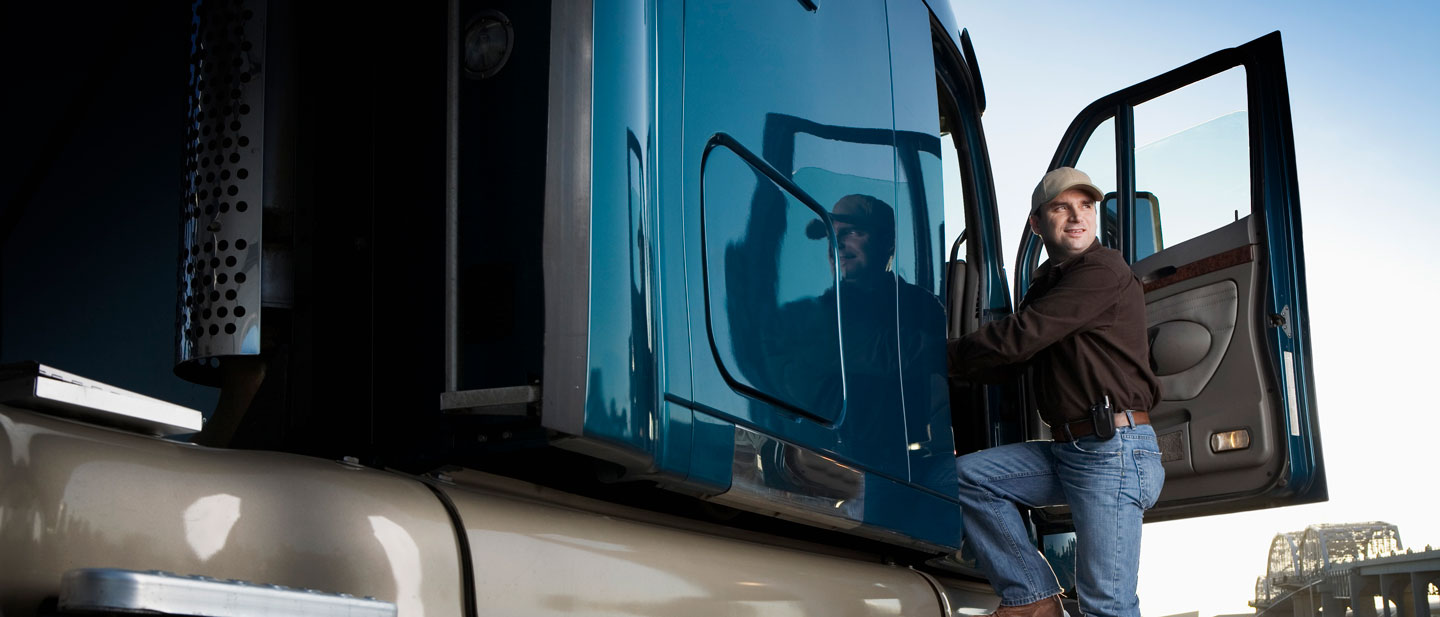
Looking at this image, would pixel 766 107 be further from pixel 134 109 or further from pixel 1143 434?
pixel 1143 434

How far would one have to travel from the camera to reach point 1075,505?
2.95 metres

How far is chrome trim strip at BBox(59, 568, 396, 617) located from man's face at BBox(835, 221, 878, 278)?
1353mm

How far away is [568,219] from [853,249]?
830 mm

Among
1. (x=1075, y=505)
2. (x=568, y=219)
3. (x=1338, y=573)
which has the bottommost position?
(x=1338, y=573)

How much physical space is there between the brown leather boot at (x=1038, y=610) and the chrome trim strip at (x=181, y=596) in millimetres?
2253

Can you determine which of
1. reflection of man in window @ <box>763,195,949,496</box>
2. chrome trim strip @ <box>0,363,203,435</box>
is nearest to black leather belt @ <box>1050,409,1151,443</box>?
reflection of man in window @ <box>763,195,949,496</box>

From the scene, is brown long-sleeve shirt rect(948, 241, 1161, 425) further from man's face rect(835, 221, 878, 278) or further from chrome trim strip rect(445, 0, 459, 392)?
chrome trim strip rect(445, 0, 459, 392)

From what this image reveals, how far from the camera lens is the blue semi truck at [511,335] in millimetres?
1148

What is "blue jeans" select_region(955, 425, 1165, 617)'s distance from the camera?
2873 mm

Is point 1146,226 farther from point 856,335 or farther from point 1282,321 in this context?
point 856,335

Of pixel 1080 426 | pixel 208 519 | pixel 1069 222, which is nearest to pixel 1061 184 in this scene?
pixel 1069 222

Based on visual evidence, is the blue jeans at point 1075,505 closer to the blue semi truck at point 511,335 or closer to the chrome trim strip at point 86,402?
the blue semi truck at point 511,335

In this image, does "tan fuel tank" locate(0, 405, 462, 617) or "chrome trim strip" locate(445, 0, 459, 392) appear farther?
"chrome trim strip" locate(445, 0, 459, 392)

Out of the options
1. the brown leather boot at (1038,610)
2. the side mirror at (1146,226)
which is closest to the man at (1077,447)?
the brown leather boot at (1038,610)
